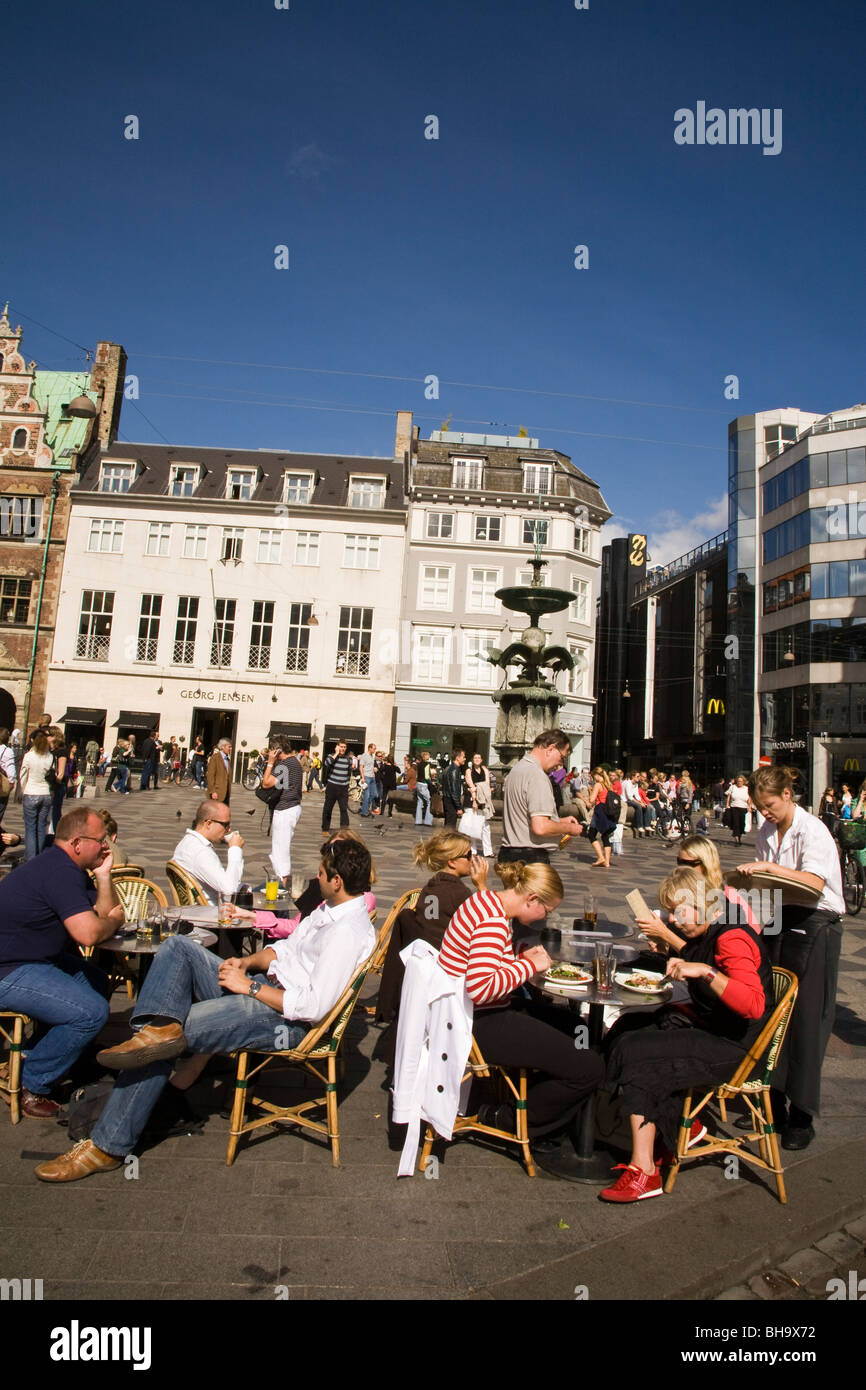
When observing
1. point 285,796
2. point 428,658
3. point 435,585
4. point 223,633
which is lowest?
point 285,796

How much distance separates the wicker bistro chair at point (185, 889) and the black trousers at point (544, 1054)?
8.34 feet

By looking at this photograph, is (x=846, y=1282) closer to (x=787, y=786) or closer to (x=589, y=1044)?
(x=589, y=1044)

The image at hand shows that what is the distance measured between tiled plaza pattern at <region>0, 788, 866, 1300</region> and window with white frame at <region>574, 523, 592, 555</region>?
Result: 40.3 m

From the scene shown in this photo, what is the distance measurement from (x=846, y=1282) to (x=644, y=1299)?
92 centimetres

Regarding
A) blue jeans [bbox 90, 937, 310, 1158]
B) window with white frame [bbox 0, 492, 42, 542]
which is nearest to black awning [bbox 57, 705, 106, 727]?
window with white frame [bbox 0, 492, 42, 542]

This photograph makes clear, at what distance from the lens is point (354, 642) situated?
135 feet

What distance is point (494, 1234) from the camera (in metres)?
3.44

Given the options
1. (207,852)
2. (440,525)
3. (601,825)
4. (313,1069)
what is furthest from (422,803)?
(440,525)

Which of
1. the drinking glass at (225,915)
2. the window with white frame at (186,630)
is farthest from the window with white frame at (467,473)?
the drinking glass at (225,915)

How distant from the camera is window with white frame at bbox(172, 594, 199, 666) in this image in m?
40.7

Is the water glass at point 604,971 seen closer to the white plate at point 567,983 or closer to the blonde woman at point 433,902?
the white plate at point 567,983

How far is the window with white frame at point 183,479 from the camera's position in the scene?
42.1m

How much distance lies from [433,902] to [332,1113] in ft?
3.96

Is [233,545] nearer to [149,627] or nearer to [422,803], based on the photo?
[149,627]
